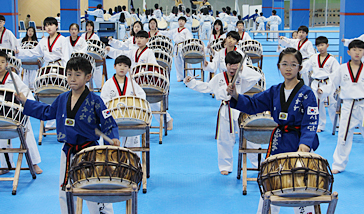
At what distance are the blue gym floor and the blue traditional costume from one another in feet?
3.44

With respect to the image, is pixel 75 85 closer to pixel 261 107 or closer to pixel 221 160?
pixel 261 107

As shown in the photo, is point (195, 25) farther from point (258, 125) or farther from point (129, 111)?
point (129, 111)

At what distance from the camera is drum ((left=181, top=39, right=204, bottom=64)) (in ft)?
26.3

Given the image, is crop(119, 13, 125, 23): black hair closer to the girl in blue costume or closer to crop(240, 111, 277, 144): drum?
crop(240, 111, 277, 144): drum

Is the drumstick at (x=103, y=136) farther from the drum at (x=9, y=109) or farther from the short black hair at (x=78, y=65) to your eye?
the drum at (x=9, y=109)

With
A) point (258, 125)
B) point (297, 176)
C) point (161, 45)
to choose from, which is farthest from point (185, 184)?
point (161, 45)

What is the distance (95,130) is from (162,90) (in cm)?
227

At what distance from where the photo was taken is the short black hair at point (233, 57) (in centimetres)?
386

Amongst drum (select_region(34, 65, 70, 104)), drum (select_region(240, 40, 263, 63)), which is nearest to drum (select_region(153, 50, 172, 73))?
drum (select_region(240, 40, 263, 63))

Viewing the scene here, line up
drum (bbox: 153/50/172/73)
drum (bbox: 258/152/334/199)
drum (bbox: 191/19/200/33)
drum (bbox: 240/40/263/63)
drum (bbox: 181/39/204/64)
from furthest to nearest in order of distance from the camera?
drum (bbox: 191/19/200/33)
drum (bbox: 240/40/263/63)
drum (bbox: 181/39/204/64)
drum (bbox: 153/50/172/73)
drum (bbox: 258/152/334/199)

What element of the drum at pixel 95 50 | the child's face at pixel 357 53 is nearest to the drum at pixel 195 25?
the drum at pixel 95 50

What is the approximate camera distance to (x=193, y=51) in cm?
801

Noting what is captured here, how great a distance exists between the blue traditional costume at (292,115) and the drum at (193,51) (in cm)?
510

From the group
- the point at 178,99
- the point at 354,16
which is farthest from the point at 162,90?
the point at 354,16
